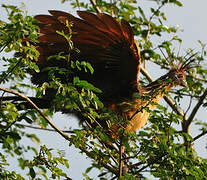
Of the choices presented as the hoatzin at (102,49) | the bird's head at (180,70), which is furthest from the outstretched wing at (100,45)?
the bird's head at (180,70)

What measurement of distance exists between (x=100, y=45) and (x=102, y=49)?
48 mm

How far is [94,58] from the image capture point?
355 cm

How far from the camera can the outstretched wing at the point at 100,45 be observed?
3.29 m

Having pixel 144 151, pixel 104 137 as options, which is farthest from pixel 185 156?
pixel 104 137

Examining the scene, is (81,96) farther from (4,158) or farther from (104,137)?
(4,158)

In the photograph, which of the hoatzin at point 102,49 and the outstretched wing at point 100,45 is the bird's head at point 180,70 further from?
the outstretched wing at point 100,45

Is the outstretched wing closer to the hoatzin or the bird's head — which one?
the hoatzin

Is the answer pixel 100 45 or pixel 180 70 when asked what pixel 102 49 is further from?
pixel 180 70

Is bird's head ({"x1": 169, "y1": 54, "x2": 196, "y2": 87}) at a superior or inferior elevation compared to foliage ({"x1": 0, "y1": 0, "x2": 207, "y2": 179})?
superior

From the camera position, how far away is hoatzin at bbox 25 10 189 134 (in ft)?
10.8

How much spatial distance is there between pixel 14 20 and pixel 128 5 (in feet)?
8.27

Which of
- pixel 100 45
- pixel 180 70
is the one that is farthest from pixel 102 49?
pixel 180 70

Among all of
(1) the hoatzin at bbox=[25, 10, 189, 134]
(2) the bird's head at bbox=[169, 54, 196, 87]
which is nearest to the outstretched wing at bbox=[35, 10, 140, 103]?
(1) the hoatzin at bbox=[25, 10, 189, 134]

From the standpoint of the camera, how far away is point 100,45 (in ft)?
11.5
